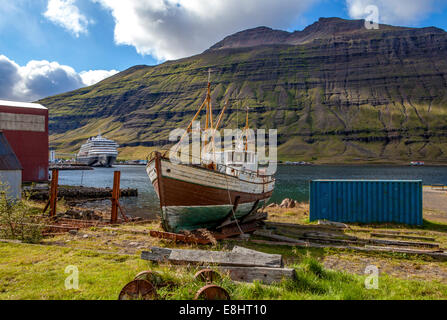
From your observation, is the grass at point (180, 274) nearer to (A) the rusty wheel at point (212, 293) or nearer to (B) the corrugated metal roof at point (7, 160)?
(A) the rusty wheel at point (212, 293)

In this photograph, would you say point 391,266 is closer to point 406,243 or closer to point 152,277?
point 406,243

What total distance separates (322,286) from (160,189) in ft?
30.2

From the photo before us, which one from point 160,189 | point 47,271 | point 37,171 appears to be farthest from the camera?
point 37,171

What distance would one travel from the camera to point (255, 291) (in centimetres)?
614

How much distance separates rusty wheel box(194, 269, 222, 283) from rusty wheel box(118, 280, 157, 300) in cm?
93

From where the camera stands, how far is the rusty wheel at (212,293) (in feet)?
18.2

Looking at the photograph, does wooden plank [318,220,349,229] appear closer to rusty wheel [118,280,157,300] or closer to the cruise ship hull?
rusty wheel [118,280,157,300]

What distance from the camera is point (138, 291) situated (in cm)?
579

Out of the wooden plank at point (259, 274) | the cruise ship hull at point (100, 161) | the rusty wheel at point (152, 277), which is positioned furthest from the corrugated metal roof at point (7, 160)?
the cruise ship hull at point (100, 161)

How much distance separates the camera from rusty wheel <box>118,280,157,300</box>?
18.9 ft

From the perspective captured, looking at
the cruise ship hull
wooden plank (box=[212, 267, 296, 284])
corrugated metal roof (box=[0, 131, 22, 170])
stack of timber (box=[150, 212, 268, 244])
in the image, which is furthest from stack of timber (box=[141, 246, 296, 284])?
the cruise ship hull
